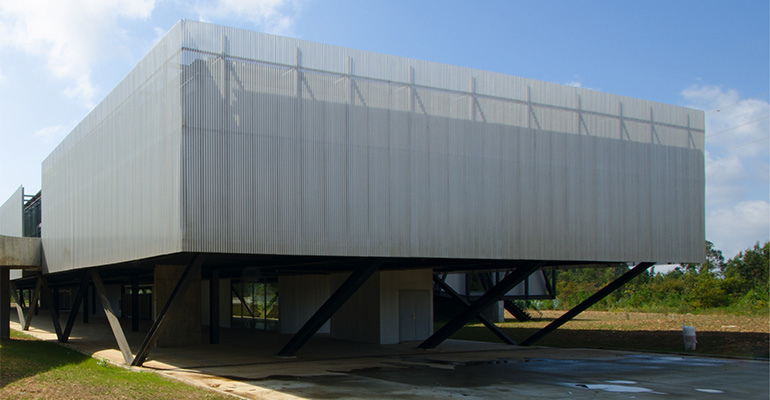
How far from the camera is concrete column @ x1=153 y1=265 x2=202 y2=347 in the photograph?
87.6ft

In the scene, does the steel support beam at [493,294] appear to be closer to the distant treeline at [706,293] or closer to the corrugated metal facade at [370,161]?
the corrugated metal facade at [370,161]

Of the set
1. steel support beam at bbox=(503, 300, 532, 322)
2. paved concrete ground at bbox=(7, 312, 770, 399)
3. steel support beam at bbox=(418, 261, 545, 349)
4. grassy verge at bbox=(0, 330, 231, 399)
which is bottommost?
steel support beam at bbox=(503, 300, 532, 322)

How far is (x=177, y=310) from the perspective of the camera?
27234mm

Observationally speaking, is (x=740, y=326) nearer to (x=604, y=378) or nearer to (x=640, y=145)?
(x=640, y=145)

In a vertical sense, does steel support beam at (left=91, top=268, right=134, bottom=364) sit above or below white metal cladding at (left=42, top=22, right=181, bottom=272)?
below

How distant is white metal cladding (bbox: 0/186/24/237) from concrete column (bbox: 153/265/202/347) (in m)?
17.8

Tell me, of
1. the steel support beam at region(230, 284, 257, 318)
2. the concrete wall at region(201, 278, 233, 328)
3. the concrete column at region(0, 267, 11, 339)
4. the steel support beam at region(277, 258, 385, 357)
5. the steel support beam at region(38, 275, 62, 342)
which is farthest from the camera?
the concrete wall at region(201, 278, 233, 328)

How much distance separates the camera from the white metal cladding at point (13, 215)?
40.9m

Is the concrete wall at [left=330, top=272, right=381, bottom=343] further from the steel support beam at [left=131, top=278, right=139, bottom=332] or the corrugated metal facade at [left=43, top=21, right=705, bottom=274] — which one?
the steel support beam at [left=131, top=278, right=139, bottom=332]

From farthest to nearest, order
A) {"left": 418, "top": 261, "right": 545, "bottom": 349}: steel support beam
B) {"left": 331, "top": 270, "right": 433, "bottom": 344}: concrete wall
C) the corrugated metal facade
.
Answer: {"left": 331, "top": 270, "right": 433, "bottom": 344}: concrete wall, {"left": 418, "top": 261, "right": 545, "bottom": 349}: steel support beam, the corrugated metal facade

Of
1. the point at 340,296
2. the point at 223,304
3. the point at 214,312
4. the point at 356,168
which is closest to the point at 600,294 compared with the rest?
the point at 340,296

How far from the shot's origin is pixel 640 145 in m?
24.1

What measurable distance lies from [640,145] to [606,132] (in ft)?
5.27

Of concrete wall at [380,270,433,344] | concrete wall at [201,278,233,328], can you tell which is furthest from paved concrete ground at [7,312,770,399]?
concrete wall at [201,278,233,328]
